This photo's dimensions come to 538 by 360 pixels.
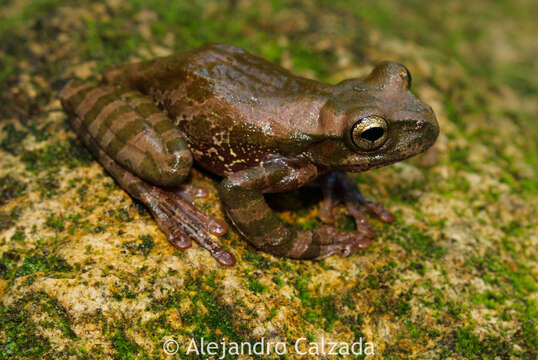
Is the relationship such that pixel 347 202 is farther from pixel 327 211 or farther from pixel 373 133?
pixel 373 133

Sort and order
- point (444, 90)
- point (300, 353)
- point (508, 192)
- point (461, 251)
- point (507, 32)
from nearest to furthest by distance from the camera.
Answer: point (300, 353)
point (461, 251)
point (508, 192)
point (444, 90)
point (507, 32)

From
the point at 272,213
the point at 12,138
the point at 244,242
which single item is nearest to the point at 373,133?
the point at 272,213

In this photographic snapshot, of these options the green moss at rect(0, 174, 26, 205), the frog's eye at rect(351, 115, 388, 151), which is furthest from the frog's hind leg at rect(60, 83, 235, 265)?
the frog's eye at rect(351, 115, 388, 151)

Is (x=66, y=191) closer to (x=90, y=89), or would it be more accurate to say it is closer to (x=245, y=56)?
(x=90, y=89)

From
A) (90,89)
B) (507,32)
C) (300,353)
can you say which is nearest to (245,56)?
(90,89)

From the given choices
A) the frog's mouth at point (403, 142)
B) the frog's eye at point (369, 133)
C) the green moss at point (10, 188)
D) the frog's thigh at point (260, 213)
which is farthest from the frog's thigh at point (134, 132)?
the frog's mouth at point (403, 142)

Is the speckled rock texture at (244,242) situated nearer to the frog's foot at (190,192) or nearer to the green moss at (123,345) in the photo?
the green moss at (123,345)

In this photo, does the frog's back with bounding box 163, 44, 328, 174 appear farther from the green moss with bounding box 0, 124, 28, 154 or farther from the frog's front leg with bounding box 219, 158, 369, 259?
the green moss with bounding box 0, 124, 28, 154
